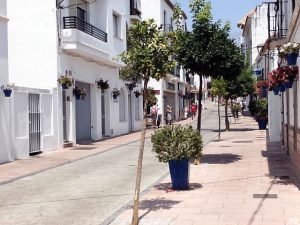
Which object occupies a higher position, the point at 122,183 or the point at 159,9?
the point at 159,9

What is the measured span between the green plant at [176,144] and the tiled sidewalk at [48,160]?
4.42 metres

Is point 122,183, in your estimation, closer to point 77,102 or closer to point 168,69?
point 168,69

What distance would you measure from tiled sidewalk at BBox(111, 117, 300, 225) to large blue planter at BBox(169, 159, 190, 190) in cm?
24

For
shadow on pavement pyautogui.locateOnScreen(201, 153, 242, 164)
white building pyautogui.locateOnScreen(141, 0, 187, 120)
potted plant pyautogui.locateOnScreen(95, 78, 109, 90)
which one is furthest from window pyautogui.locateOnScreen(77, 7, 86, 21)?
white building pyautogui.locateOnScreen(141, 0, 187, 120)

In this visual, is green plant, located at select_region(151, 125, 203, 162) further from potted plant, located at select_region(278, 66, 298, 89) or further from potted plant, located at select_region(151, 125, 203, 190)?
potted plant, located at select_region(278, 66, 298, 89)

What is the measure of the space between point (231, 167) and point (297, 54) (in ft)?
16.2

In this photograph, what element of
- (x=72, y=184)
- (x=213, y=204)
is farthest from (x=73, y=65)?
(x=213, y=204)

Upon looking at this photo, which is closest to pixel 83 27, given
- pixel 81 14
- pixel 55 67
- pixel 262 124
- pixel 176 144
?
pixel 81 14

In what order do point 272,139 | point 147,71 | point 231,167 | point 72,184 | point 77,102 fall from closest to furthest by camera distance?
point 147,71 → point 72,184 → point 231,167 → point 272,139 → point 77,102

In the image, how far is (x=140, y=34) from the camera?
7.51 m

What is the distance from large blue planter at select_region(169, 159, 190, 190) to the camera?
33.2 ft

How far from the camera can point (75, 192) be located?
10656 mm

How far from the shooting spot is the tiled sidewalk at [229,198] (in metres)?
7.57

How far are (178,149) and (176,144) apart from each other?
0.42 ft
